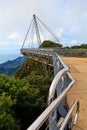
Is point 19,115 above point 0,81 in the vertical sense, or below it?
below

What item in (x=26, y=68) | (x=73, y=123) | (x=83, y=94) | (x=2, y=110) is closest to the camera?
(x=73, y=123)

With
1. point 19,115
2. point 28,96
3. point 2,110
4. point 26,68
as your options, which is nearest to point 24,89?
point 28,96

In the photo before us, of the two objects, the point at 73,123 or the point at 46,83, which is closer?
the point at 73,123

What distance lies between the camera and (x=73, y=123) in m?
4.52

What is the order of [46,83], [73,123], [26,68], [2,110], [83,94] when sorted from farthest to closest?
[26,68]
[46,83]
[2,110]
[83,94]
[73,123]

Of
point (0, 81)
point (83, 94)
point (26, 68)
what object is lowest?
point (26, 68)

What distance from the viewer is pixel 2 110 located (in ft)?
54.0

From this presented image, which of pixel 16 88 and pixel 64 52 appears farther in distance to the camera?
pixel 64 52

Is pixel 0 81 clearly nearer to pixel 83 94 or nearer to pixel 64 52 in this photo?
pixel 64 52

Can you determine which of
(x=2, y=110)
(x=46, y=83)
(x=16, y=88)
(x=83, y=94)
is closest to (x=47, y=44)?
(x=46, y=83)

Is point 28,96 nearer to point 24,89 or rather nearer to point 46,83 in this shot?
point 24,89

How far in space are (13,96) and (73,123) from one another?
55.1 feet

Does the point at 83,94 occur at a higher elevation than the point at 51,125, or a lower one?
lower

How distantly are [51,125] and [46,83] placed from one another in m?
24.7
